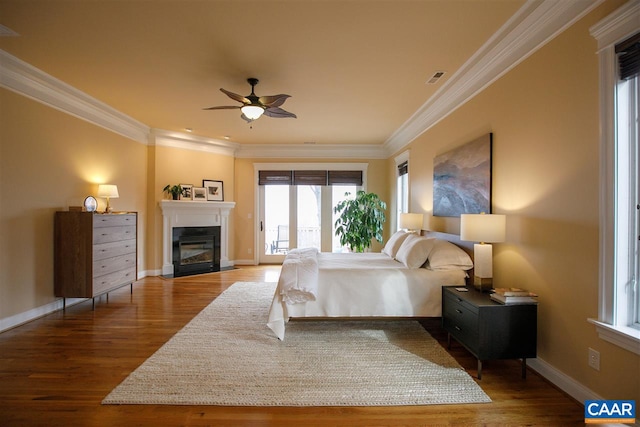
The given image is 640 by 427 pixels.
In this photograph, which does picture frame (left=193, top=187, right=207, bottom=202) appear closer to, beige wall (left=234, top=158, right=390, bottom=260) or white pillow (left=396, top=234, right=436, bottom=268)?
beige wall (left=234, top=158, right=390, bottom=260)

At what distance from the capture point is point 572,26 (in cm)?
196

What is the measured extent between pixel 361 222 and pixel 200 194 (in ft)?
11.6

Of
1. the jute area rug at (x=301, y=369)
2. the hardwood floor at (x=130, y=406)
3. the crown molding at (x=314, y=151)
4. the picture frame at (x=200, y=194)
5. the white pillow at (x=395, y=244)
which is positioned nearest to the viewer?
the hardwood floor at (x=130, y=406)

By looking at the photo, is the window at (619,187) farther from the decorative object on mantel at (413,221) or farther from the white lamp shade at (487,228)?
the decorative object on mantel at (413,221)

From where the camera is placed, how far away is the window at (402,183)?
218 inches

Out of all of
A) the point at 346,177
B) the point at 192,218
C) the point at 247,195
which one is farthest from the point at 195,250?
the point at 346,177

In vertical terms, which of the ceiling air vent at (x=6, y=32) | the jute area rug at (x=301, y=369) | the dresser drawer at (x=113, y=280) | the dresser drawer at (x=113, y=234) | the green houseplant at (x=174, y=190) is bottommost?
the jute area rug at (x=301, y=369)

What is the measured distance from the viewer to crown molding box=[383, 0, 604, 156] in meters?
2.00

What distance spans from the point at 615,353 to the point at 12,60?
18.5 feet

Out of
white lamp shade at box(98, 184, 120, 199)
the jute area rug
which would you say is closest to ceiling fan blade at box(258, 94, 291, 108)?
the jute area rug

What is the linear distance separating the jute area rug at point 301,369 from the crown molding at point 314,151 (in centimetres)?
440

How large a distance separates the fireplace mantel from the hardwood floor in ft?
7.88

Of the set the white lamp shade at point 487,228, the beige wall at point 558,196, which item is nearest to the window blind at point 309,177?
the beige wall at point 558,196

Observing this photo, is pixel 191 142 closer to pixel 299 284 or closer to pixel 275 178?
Answer: pixel 275 178
